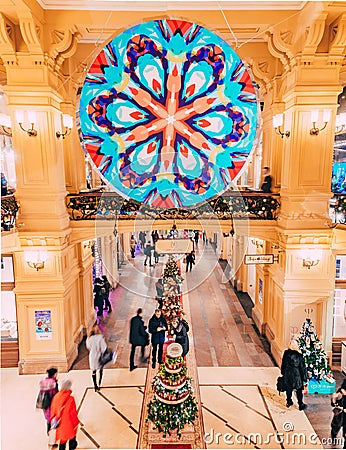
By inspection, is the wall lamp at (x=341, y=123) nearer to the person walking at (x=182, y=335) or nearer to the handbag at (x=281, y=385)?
the handbag at (x=281, y=385)

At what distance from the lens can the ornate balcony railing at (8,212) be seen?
6109 millimetres

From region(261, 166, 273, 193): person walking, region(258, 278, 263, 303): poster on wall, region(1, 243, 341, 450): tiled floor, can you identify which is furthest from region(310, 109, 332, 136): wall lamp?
region(258, 278, 263, 303): poster on wall

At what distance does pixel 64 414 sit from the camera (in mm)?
4188

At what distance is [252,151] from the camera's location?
1.75 m

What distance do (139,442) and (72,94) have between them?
22.8ft

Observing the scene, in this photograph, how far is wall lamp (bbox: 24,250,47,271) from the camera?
660cm

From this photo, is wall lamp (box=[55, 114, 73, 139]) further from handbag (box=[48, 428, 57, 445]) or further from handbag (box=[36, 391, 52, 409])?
handbag (box=[48, 428, 57, 445])

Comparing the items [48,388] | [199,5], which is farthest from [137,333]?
[199,5]

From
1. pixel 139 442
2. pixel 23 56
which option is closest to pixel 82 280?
pixel 139 442

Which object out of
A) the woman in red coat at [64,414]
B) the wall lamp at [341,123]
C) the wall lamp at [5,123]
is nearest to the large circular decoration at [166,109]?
the woman in red coat at [64,414]

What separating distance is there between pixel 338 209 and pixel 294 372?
3.07 m

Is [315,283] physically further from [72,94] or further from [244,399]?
[72,94]

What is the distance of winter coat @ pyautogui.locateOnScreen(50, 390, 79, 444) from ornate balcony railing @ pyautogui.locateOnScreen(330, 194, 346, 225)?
5444mm

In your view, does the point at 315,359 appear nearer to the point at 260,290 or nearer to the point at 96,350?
the point at 260,290
